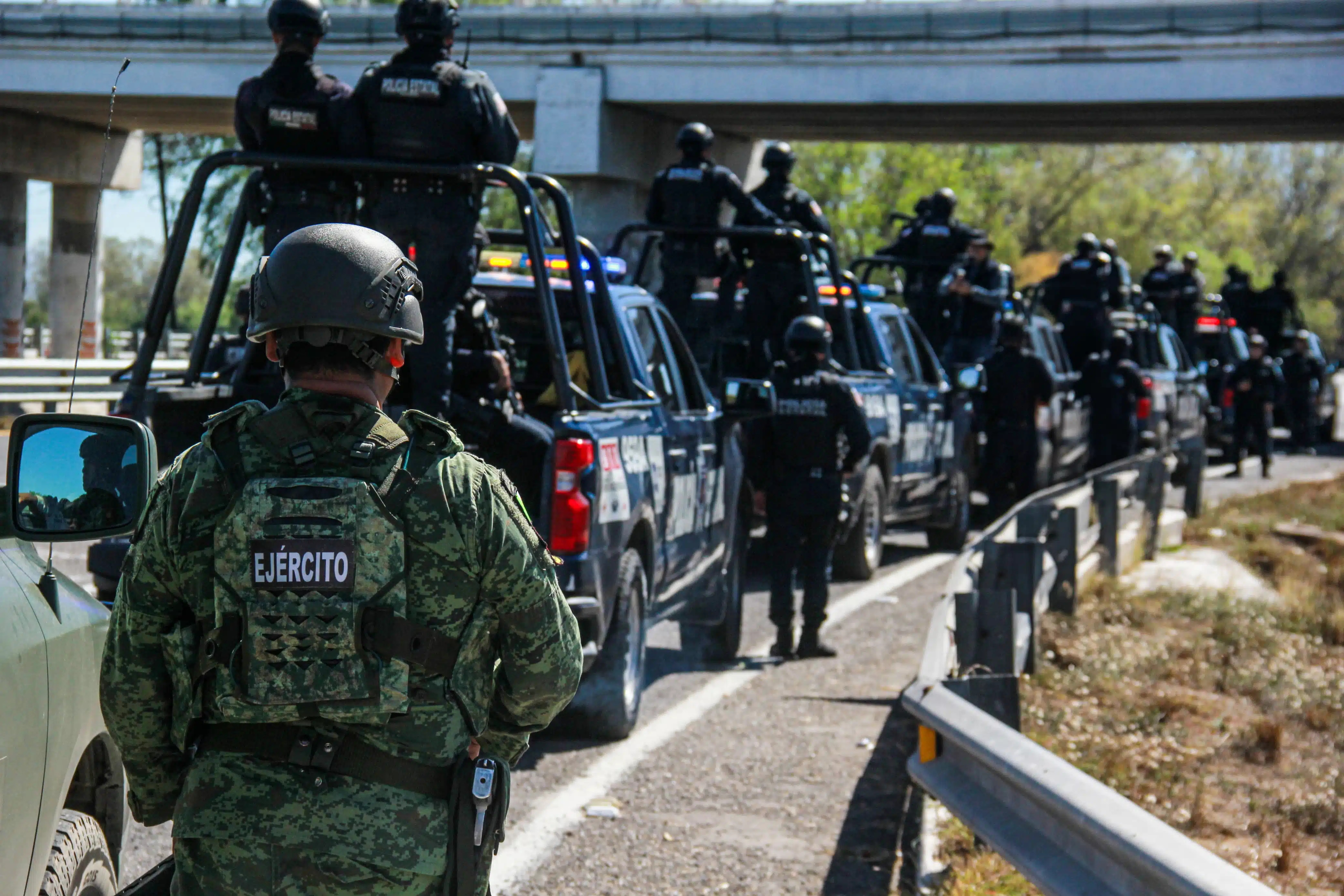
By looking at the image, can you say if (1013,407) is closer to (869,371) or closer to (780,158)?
(869,371)

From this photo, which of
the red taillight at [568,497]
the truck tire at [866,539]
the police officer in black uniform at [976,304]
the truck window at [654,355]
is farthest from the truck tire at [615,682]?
the police officer in black uniform at [976,304]

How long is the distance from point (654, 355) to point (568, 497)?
1.82m

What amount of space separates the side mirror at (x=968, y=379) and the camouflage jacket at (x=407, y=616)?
11.6m

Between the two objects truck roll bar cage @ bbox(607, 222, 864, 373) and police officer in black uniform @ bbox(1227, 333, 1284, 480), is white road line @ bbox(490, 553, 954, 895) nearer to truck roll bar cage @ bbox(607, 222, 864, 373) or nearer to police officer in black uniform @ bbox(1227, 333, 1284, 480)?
truck roll bar cage @ bbox(607, 222, 864, 373)

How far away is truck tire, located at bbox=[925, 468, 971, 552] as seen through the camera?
552 inches

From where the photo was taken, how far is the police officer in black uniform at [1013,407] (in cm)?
1487

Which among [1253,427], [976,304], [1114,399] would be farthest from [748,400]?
[1253,427]

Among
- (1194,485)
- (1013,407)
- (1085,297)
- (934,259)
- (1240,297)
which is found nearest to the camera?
(1013,407)

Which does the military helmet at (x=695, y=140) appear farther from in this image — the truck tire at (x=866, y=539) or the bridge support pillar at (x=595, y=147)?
the bridge support pillar at (x=595, y=147)

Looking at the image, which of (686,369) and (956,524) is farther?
(956,524)

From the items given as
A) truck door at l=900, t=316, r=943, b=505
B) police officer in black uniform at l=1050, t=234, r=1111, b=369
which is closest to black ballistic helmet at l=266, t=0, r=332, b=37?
truck door at l=900, t=316, r=943, b=505

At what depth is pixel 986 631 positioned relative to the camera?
6621 millimetres

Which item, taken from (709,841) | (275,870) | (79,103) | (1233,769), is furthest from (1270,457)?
(275,870)

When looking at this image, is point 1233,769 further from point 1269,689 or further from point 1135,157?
point 1135,157
